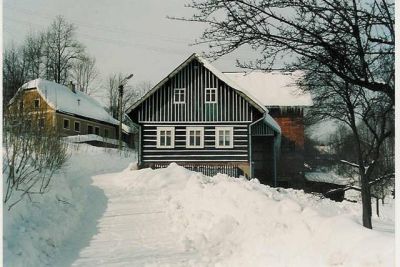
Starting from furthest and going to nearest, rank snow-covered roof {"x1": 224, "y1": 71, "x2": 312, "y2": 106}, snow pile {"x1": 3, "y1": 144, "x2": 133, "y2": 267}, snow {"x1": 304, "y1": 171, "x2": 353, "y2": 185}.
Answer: snow-covered roof {"x1": 224, "y1": 71, "x2": 312, "y2": 106} < snow {"x1": 304, "y1": 171, "x2": 353, "y2": 185} < snow pile {"x1": 3, "y1": 144, "x2": 133, "y2": 267}

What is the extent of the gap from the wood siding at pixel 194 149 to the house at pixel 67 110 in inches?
141

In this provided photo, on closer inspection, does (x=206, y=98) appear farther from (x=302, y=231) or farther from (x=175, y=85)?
(x=302, y=231)

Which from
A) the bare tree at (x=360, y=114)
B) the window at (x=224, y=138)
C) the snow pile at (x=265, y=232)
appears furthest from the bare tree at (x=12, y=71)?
the window at (x=224, y=138)

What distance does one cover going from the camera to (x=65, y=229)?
27.5 ft

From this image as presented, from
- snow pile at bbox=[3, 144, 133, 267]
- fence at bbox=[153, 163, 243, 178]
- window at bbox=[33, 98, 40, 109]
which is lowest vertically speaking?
snow pile at bbox=[3, 144, 133, 267]

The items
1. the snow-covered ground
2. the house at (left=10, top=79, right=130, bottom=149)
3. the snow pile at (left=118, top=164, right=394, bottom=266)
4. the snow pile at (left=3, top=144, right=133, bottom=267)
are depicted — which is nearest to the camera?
the snow pile at (left=118, top=164, right=394, bottom=266)

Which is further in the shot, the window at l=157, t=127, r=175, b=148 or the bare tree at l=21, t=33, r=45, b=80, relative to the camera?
the window at l=157, t=127, r=175, b=148

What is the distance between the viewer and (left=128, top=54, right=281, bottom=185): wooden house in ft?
69.4

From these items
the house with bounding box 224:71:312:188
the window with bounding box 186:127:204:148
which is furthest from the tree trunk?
the house with bounding box 224:71:312:188

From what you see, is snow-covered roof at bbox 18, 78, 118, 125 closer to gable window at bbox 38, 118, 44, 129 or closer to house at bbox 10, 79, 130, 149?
house at bbox 10, 79, 130, 149

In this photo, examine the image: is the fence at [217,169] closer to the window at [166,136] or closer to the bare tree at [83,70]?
the window at [166,136]

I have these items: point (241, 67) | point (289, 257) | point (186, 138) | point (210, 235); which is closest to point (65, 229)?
point (210, 235)

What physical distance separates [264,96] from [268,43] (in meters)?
25.2

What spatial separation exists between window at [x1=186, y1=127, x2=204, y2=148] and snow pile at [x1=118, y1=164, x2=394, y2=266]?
8699mm
